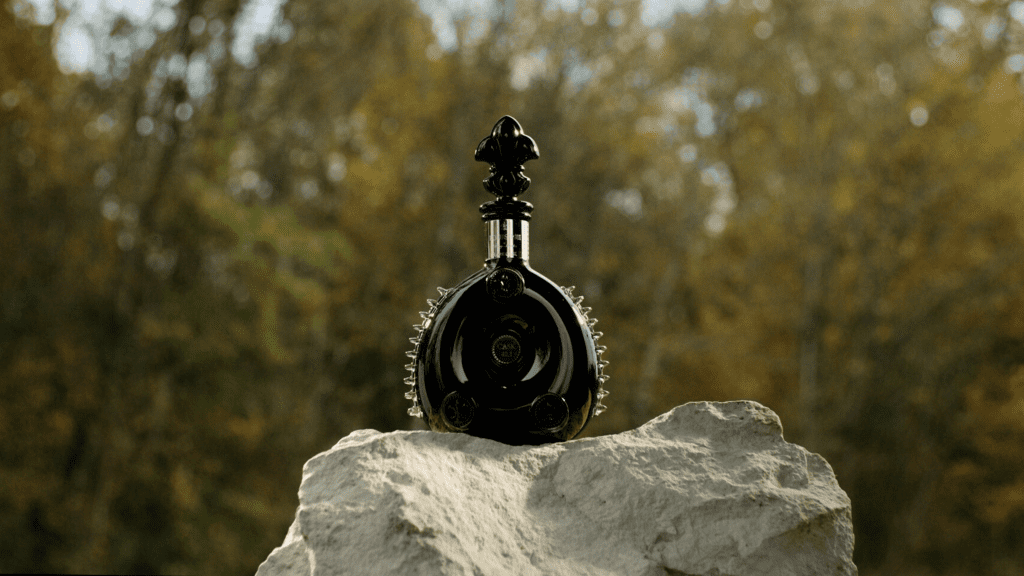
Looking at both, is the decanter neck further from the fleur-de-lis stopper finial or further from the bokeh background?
the bokeh background

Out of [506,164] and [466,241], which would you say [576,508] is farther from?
[466,241]

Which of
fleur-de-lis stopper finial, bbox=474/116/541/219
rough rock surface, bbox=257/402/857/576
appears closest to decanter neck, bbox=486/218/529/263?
fleur-de-lis stopper finial, bbox=474/116/541/219

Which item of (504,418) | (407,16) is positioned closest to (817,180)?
(407,16)

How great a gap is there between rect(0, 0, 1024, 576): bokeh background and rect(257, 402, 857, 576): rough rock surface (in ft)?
22.8

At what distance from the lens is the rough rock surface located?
231cm

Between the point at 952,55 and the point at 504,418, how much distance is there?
1084 centimetres

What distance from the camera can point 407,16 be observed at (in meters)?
12.4

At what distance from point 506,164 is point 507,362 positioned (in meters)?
0.72

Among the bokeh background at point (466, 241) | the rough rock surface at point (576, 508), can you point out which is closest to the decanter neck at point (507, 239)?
the rough rock surface at point (576, 508)

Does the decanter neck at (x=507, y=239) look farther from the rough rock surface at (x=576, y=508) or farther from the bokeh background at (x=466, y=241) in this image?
the bokeh background at (x=466, y=241)

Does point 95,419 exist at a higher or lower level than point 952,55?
lower

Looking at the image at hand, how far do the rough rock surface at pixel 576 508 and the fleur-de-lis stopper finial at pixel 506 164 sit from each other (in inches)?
33.2

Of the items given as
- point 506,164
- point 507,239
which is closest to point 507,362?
point 507,239

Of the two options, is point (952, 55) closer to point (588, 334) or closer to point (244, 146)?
point (244, 146)
